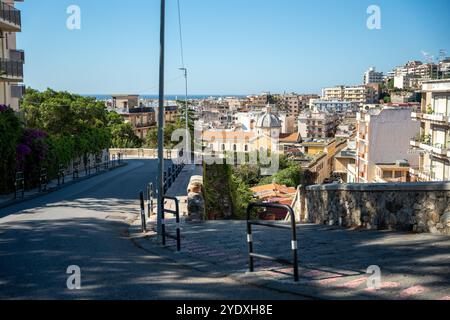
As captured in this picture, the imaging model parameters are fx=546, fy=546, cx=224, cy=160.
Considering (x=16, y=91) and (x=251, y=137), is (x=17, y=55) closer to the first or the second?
(x=16, y=91)

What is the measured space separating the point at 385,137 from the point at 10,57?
35697 mm

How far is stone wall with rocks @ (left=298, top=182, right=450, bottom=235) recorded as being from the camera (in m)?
9.75

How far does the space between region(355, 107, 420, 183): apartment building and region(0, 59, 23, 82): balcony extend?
1323 inches

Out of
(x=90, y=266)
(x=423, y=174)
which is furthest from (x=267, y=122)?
(x=90, y=266)

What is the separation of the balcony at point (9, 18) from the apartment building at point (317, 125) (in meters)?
121

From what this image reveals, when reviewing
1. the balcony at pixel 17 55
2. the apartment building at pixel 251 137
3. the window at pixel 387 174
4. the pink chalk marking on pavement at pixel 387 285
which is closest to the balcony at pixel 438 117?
the window at pixel 387 174

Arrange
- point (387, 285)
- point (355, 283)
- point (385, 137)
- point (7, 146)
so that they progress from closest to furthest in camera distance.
A: point (387, 285) < point (355, 283) < point (7, 146) < point (385, 137)

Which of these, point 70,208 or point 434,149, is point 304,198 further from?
point 434,149

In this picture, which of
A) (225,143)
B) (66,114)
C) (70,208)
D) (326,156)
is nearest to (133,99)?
(225,143)

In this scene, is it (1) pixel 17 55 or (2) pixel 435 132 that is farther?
(2) pixel 435 132

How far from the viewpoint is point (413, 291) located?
20.1 ft

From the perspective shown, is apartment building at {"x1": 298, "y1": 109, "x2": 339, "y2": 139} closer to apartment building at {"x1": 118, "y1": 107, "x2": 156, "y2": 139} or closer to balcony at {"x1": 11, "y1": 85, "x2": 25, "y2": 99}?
apartment building at {"x1": 118, "y1": 107, "x2": 156, "y2": 139}

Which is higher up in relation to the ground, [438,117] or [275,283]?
[438,117]

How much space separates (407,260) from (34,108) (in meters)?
46.1
